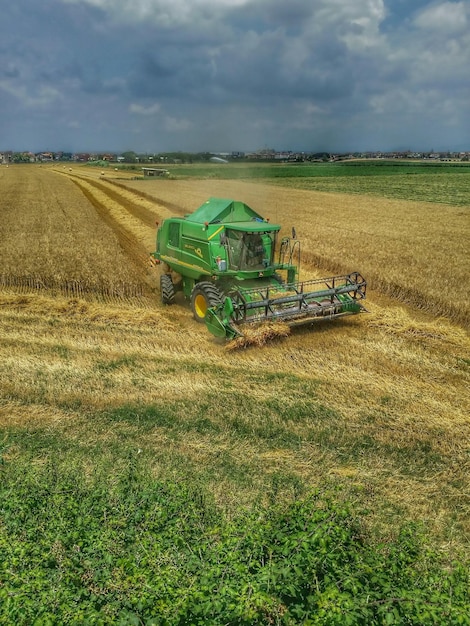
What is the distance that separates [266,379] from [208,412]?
1489 millimetres

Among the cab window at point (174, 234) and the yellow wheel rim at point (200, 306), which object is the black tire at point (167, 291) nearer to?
the cab window at point (174, 234)

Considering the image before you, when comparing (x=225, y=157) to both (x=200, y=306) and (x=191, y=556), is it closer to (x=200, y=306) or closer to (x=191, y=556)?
(x=200, y=306)

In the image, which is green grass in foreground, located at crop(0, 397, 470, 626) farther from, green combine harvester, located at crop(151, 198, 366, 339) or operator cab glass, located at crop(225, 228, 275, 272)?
operator cab glass, located at crop(225, 228, 275, 272)

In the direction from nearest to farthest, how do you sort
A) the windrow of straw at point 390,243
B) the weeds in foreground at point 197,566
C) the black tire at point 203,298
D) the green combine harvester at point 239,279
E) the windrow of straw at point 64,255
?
the weeds in foreground at point 197,566 < the green combine harvester at point 239,279 < the black tire at point 203,298 < the windrow of straw at point 390,243 < the windrow of straw at point 64,255

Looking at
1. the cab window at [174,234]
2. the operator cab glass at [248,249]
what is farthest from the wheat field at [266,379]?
the operator cab glass at [248,249]

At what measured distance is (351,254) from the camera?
1664 cm

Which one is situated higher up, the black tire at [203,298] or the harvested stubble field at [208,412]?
the black tire at [203,298]

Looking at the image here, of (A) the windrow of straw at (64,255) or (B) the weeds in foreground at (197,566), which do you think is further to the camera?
(A) the windrow of straw at (64,255)

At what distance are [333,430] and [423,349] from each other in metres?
3.96

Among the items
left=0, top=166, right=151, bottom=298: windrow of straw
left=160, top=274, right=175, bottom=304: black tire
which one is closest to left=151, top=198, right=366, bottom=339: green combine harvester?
left=160, top=274, right=175, bottom=304: black tire

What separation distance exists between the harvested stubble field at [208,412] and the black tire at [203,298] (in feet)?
1.22

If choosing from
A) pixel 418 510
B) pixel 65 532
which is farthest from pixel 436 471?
pixel 65 532

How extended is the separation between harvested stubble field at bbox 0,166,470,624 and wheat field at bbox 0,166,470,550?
31 mm

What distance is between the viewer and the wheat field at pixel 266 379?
231 inches
